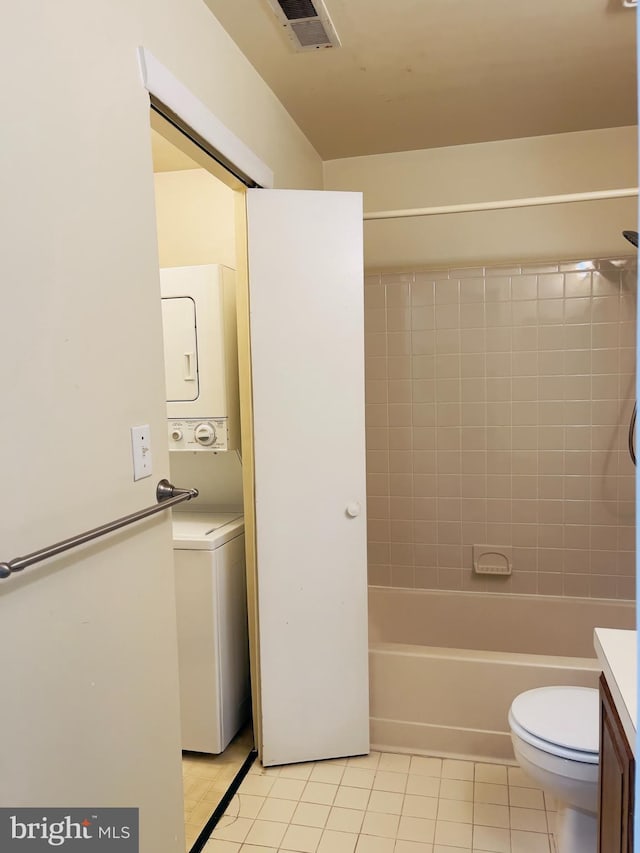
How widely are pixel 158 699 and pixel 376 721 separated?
112 centimetres

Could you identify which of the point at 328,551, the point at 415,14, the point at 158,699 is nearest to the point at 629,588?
the point at 328,551

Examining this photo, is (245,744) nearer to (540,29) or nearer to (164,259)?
(164,259)

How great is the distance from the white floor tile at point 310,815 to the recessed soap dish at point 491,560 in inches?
55.2

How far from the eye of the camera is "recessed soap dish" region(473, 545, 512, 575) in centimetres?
300

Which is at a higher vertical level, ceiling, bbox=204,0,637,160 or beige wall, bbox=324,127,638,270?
ceiling, bbox=204,0,637,160

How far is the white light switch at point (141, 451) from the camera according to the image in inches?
55.1

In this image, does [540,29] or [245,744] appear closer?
[540,29]

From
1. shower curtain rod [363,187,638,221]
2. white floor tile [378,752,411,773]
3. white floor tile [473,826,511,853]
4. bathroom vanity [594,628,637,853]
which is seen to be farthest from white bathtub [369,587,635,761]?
shower curtain rod [363,187,638,221]

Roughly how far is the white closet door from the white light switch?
723mm

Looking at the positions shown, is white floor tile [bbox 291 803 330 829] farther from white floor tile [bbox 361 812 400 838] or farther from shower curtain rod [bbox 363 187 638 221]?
shower curtain rod [bbox 363 187 638 221]

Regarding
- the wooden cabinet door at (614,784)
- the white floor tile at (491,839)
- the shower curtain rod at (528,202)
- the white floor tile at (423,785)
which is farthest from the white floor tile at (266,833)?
the shower curtain rod at (528,202)

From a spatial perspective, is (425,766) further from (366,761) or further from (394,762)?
(366,761)

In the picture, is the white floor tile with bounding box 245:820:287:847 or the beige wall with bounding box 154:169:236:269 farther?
the beige wall with bounding box 154:169:236:269

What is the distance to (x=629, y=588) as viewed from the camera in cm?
282
